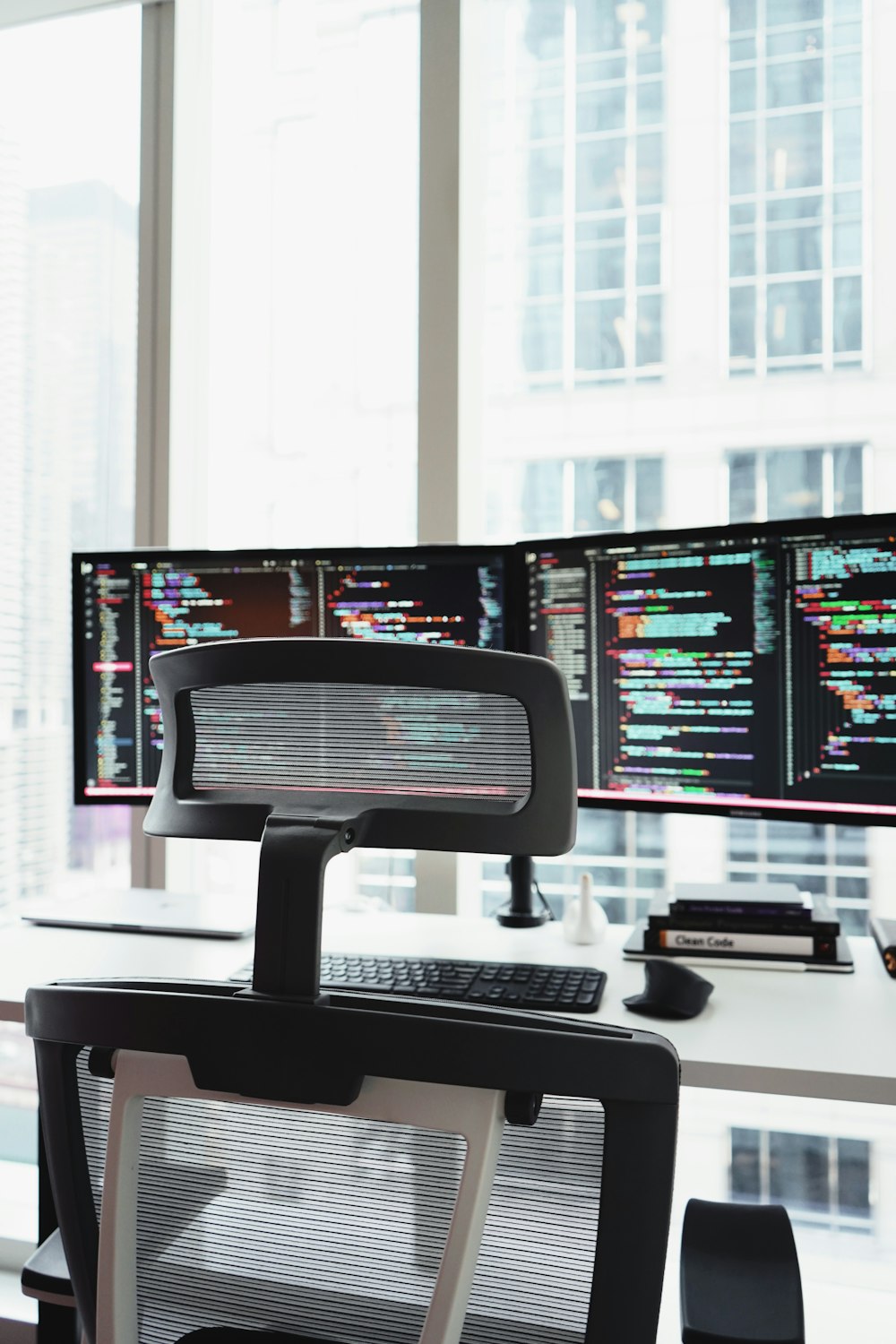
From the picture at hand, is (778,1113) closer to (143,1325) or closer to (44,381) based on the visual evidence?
(143,1325)

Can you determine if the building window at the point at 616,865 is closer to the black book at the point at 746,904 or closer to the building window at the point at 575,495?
the black book at the point at 746,904

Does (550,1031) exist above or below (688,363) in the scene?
below

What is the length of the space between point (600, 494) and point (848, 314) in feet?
1.66

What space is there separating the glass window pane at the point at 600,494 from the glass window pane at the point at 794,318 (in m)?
0.33

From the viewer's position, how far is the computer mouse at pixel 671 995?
43.3 inches

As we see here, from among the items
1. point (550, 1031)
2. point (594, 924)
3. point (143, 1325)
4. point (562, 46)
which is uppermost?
point (562, 46)

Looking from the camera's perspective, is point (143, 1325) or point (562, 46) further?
point (562, 46)

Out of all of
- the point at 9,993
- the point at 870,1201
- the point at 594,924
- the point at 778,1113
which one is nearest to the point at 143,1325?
the point at 9,993

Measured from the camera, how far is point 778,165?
1.71 metres

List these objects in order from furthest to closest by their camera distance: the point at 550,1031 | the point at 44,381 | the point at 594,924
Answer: the point at 44,381
the point at 594,924
the point at 550,1031

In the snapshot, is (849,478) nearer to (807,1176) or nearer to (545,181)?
(545,181)

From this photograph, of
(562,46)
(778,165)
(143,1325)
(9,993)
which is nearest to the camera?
(143,1325)

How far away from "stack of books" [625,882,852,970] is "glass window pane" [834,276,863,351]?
0.94 m

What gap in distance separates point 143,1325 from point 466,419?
5.01ft
